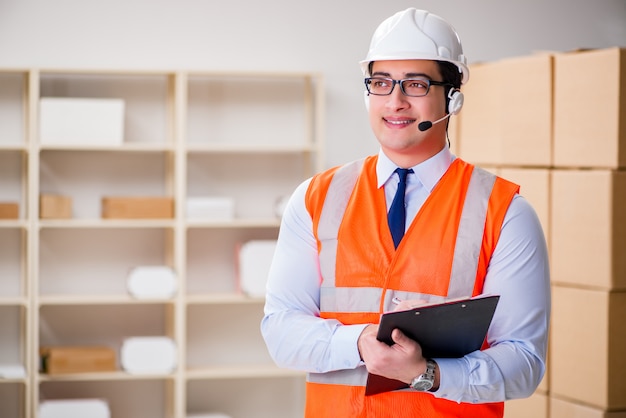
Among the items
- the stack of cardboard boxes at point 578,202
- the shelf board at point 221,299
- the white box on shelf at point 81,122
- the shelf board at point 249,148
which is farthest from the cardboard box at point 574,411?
the white box on shelf at point 81,122

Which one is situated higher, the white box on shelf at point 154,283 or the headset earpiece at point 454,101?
the headset earpiece at point 454,101

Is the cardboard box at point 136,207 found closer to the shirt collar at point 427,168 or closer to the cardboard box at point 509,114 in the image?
the cardboard box at point 509,114

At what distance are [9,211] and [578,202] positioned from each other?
8.15 ft

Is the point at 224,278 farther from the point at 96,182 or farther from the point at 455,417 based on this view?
the point at 455,417

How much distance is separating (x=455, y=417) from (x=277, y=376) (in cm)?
296

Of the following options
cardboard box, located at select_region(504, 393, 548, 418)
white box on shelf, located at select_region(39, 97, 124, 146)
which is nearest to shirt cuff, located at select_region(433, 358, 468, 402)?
cardboard box, located at select_region(504, 393, 548, 418)

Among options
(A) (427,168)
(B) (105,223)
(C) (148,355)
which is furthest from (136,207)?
(A) (427,168)

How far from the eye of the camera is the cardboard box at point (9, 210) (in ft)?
13.7

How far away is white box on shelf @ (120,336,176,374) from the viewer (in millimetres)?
4215

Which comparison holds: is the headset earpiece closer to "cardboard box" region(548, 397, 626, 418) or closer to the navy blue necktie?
the navy blue necktie

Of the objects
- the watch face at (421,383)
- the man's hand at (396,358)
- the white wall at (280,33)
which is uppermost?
the white wall at (280,33)

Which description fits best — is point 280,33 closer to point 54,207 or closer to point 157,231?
point 157,231

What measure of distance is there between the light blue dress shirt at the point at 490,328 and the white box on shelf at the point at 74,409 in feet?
8.82

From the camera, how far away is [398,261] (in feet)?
5.42
